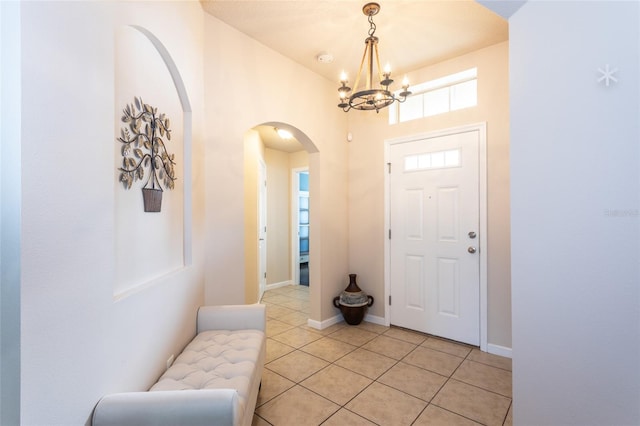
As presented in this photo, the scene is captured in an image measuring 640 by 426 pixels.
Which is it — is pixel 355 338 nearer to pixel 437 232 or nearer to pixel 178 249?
pixel 437 232

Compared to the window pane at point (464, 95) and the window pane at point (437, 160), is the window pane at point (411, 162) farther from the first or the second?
the window pane at point (464, 95)

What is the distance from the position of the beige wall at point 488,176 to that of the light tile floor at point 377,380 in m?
0.51

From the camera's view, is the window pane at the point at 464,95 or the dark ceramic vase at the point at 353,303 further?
the dark ceramic vase at the point at 353,303

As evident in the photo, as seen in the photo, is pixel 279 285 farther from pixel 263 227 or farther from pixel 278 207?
pixel 278 207

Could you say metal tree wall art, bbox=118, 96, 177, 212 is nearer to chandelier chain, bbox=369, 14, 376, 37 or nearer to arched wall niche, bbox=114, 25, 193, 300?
arched wall niche, bbox=114, 25, 193, 300

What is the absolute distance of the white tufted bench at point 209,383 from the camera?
1117mm

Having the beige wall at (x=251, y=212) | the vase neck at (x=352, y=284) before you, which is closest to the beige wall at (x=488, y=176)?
the vase neck at (x=352, y=284)

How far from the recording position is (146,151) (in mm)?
1598

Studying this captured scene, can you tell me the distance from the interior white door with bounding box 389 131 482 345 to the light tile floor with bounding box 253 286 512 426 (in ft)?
0.78

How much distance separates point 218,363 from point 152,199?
100 centimetres

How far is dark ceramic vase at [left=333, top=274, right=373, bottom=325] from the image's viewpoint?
3455mm

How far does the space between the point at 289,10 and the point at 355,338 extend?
3.17 metres

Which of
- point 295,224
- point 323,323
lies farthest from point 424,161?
point 295,224

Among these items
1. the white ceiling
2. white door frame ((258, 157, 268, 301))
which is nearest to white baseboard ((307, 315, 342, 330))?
white door frame ((258, 157, 268, 301))
